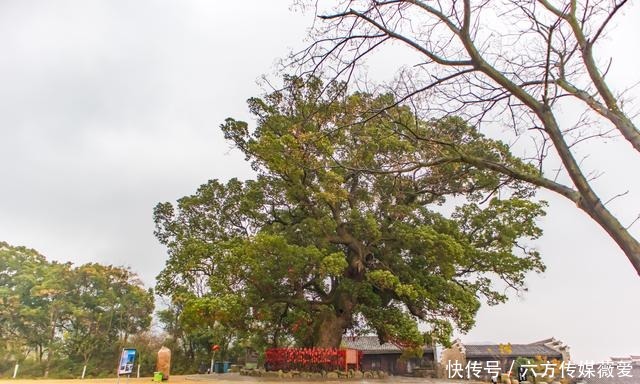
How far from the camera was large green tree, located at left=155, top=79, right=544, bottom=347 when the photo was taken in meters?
11.8

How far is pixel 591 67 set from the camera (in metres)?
3.19

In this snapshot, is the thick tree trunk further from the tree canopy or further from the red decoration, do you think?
the tree canopy

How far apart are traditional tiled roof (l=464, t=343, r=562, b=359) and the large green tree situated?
7.42m

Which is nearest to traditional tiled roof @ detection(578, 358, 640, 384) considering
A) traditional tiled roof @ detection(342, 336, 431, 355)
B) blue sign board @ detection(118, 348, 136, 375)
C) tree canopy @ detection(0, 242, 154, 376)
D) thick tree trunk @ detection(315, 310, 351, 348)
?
traditional tiled roof @ detection(342, 336, 431, 355)

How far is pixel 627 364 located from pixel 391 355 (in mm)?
9661

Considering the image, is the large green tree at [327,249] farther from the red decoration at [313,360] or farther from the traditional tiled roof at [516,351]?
the traditional tiled roof at [516,351]

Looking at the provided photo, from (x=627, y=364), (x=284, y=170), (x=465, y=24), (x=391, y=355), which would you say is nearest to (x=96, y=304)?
(x=284, y=170)

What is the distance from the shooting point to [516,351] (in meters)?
20.0

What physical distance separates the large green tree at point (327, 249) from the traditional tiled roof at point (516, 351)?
7.42 m

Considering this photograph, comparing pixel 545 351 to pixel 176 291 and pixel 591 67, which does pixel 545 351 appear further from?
pixel 591 67

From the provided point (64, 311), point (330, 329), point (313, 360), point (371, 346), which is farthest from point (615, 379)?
point (64, 311)

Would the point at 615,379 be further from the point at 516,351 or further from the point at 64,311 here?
the point at 64,311

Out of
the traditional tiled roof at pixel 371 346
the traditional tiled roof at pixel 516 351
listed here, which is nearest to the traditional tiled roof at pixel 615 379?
the traditional tiled roof at pixel 516 351

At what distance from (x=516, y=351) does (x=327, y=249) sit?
12639 millimetres
